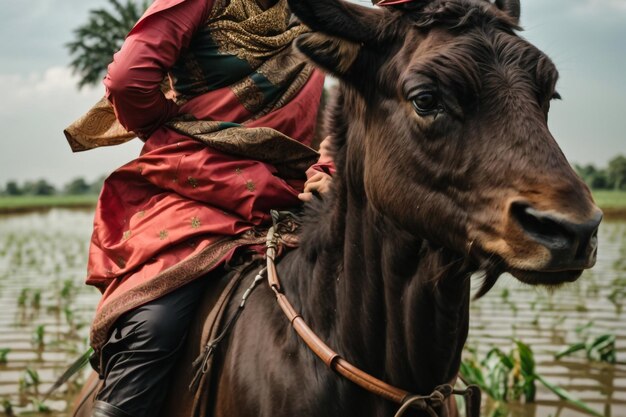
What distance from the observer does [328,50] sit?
2.05m

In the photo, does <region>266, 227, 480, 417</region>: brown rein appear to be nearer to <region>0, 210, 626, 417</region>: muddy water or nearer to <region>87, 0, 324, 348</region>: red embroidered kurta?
<region>0, 210, 626, 417</region>: muddy water

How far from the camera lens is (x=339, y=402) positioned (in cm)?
210

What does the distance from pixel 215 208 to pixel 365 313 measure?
2.94 ft

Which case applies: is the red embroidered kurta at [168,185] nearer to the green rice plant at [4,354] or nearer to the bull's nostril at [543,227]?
the bull's nostril at [543,227]

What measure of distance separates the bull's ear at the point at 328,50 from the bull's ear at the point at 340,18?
4 centimetres

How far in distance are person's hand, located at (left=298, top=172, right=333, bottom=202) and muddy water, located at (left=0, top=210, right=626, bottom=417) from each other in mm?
759

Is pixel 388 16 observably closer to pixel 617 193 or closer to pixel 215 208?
pixel 215 208

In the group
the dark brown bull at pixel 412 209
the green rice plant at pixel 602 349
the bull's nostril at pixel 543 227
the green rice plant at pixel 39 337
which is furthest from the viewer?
the green rice plant at pixel 39 337

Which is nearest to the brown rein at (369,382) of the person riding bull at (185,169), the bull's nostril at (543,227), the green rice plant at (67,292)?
the person riding bull at (185,169)

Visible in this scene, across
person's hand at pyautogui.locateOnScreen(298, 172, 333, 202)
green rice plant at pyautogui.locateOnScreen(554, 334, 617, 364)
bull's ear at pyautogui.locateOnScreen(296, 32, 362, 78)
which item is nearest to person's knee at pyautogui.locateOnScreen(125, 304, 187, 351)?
person's hand at pyautogui.locateOnScreen(298, 172, 333, 202)

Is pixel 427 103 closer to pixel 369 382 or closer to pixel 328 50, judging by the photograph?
pixel 328 50

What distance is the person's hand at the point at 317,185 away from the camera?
2.50 m

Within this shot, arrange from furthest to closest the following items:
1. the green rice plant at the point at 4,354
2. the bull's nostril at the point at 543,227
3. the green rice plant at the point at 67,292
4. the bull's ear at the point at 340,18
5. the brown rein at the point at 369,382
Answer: the green rice plant at the point at 67,292, the green rice plant at the point at 4,354, the brown rein at the point at 369,382, the bull's ear at the point at 340,18, the bull's nostril at the point at 543,227

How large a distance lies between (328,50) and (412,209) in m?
0.55
